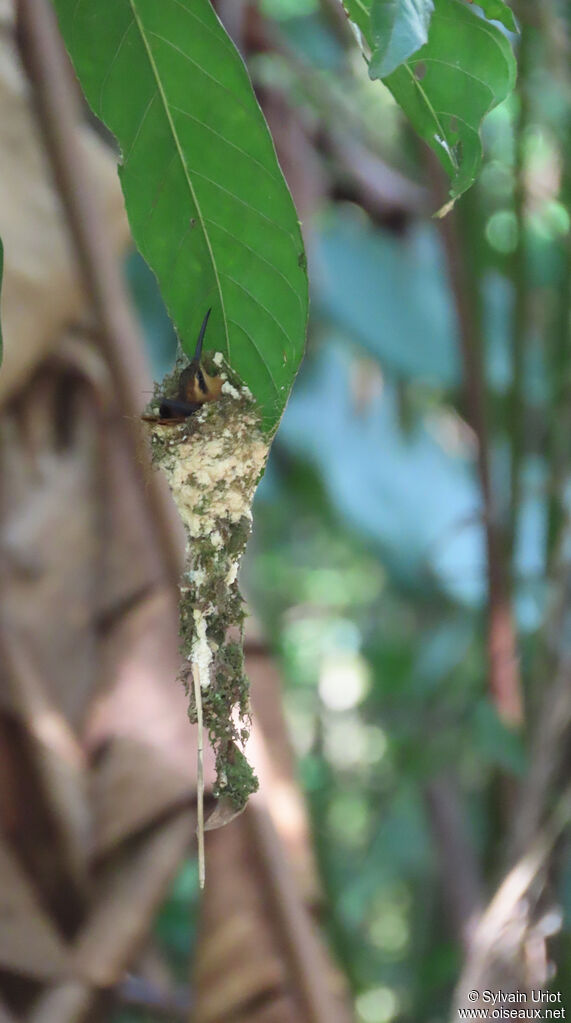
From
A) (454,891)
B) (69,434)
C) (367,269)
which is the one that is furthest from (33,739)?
(367,269)

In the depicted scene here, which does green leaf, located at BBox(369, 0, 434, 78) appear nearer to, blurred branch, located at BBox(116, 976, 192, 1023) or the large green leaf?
the large green leaf

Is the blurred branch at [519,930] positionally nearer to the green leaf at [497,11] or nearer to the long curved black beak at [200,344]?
the long curved black beak at [200,344]

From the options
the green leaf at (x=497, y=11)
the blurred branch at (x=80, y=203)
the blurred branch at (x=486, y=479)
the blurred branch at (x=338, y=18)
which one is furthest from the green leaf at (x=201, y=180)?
the blurred branch at (x=338, y=18)

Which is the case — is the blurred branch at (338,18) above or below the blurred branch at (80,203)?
above

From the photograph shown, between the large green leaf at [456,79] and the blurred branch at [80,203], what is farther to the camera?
the blurred branch at [80,203]

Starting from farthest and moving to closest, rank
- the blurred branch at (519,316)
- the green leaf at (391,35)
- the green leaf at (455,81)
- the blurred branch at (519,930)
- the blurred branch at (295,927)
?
the blurred branch at (519,316) < the blurred branch at (519,930) < the blurred branch at (295,927) < the green leaf at (455,81) < the green leaf at (391,35)

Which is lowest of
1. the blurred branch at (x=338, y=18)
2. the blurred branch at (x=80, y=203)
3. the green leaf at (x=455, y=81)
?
the green leaf at (x=455, y=81)

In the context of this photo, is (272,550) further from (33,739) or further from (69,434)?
(33,739)

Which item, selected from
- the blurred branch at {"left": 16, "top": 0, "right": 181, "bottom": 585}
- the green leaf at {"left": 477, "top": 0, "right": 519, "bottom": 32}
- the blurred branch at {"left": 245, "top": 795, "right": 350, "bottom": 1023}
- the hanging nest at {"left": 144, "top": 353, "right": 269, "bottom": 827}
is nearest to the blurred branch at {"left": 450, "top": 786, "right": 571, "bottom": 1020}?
the blurred branch at {"left": 245, "top": 795, "right": 350, "bottom": 1023}

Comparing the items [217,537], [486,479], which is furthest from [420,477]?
[217,537]
